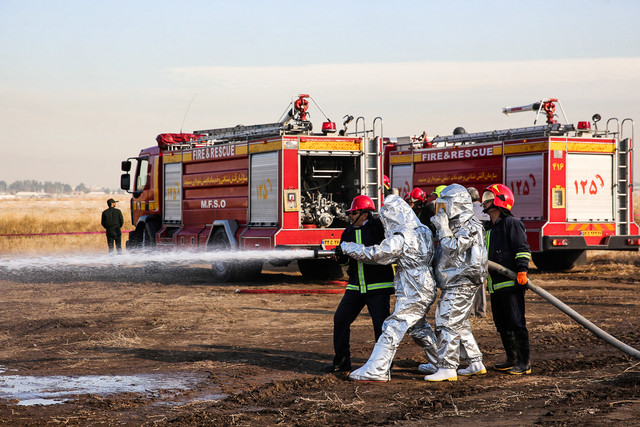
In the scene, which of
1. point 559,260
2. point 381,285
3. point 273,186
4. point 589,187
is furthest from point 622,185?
point 381,285

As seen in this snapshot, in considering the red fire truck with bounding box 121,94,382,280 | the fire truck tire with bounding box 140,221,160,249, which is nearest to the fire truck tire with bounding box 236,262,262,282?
the red fire truck with bounding box 121,94,382,280

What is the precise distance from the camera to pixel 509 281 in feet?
23.0

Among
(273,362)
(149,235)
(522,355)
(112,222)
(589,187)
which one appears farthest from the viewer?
(112,222)

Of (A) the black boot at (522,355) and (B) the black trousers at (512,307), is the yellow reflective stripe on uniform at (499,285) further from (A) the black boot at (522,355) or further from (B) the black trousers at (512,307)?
(A) the black boot at (522,355)

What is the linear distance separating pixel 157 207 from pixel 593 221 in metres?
9.16

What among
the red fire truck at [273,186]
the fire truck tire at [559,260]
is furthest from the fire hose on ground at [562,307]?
the fire truck tire at [559,260]

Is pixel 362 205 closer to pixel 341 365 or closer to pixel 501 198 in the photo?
pixel 501 198

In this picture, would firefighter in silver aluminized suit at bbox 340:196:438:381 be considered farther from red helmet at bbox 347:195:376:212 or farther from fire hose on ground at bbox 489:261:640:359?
fire hose on ground at bbox 489:261:640:359

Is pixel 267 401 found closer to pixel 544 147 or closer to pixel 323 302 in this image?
pixel 323 302

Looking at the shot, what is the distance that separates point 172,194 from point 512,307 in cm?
1166

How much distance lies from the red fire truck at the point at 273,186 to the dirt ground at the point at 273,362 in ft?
4.29

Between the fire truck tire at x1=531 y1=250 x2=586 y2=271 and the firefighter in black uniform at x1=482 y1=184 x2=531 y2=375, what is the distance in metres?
10.4

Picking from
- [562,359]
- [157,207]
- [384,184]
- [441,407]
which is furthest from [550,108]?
[441,407]

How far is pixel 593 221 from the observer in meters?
15.6
